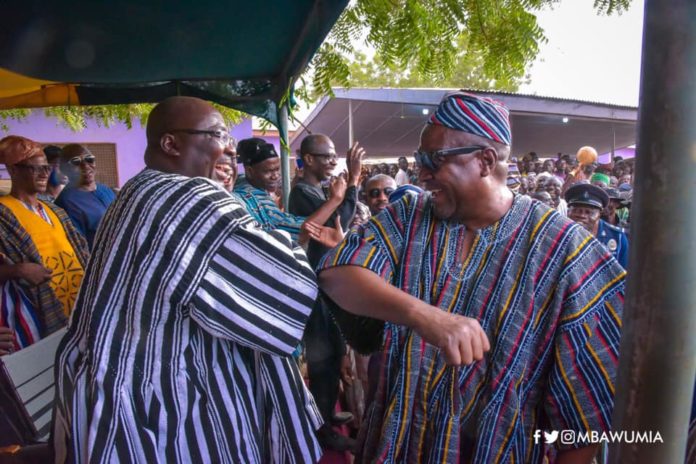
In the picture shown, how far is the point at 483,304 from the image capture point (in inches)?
60.2

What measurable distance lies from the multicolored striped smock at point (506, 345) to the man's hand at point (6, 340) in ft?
7.15

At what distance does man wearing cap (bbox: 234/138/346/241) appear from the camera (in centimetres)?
334

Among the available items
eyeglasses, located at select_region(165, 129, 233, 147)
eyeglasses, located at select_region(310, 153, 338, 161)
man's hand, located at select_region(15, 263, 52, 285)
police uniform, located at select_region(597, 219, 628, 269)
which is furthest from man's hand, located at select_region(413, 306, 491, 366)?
eyeglasses, located at select_region(310, 153, 338, 161)

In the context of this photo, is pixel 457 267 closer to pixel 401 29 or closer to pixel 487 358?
pixel 487 358

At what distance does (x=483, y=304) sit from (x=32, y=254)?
8.84 feet

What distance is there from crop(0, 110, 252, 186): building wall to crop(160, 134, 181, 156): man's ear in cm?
1334

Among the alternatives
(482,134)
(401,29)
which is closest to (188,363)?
(482,134)

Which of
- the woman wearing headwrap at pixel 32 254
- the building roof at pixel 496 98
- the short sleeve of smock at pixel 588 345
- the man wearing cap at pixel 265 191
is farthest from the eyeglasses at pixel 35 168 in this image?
the building roof at pixel 496 98

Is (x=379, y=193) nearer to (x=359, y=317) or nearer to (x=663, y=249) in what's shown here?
(x=359, y=317)

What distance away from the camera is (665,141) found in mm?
729

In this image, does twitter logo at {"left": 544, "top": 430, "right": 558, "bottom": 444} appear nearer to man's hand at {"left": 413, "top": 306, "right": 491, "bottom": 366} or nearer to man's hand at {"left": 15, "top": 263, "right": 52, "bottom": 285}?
man's hand at {"left": 413, "top": 306, "right": 491, "bottom": 366}

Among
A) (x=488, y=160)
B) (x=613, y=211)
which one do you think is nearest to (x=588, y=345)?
(x=488, y=160)

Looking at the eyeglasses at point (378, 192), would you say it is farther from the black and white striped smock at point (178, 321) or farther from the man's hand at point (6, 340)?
the black and white striped smock at point (178, 321)

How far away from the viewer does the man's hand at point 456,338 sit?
3.98 ft
